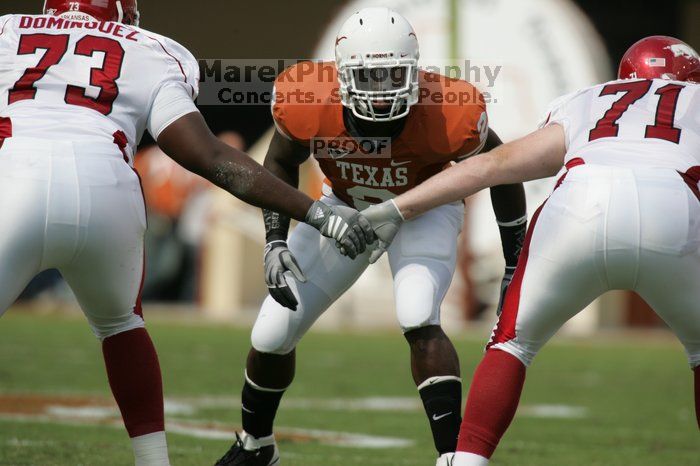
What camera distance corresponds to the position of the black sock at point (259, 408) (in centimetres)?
429

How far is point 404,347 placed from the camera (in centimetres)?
1096

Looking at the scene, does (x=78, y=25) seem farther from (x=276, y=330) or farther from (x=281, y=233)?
(x=276, y=330)

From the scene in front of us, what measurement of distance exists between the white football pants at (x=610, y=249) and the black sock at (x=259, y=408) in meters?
1.34

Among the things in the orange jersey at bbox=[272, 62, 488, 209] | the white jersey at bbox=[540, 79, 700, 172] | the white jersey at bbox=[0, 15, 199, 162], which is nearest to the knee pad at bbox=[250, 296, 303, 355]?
the orange jersey at bbox=[272, 62, 488, 209]

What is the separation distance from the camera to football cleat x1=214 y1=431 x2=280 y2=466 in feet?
14.1

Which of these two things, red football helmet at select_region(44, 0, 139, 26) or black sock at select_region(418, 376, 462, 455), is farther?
black sock at select_region(418, 376, 462, 455)

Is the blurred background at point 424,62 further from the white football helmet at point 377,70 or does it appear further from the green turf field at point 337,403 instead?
the white football helmet at point 377,70

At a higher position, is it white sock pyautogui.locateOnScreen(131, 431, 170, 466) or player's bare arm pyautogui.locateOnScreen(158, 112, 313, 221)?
player's bare arm pyautogui.locateOnScreen(158, 112, 313, 221)

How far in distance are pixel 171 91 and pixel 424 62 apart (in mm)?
Answer: 11064

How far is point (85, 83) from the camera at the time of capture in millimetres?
3242

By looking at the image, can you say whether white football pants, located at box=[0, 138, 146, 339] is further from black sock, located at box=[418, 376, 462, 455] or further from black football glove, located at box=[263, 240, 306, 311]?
black sock, located at box=[418, 376, 462, 455]

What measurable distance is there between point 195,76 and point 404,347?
7.74 meters

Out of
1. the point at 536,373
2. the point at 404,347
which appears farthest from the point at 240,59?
the point at 536,373

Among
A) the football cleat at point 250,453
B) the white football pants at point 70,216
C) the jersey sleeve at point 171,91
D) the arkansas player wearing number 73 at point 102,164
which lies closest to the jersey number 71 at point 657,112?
the arkansas player wearing number 73 at point 102,164
